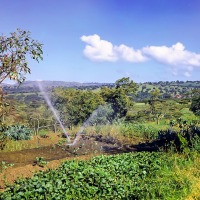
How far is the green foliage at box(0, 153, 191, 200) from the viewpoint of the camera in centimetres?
676

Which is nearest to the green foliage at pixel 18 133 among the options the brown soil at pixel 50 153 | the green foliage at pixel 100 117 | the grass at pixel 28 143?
the grass at pixel 28 143

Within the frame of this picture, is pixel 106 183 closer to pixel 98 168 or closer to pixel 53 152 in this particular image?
pixel 98 168

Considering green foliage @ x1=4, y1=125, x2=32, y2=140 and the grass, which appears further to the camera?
green foliage @ x1=4, y1=125, x2=32, y2=140

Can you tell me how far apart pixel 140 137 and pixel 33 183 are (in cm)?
1451

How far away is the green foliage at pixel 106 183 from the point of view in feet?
22.2

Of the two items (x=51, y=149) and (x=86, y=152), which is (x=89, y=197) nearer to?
(x=86, y=152)

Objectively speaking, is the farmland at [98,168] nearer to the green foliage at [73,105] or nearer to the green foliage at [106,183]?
the green foliage at [106,183]

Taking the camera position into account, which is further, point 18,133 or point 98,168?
point 18,133

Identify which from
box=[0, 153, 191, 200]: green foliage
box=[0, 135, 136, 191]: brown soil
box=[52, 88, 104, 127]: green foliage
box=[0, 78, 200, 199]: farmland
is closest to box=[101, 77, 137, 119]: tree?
box=[52, 88, 104, 127]: green foliage

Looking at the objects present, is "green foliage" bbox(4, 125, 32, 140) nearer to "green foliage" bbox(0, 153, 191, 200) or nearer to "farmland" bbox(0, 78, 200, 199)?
"farmland" bbox(0, 78, 200, 199)

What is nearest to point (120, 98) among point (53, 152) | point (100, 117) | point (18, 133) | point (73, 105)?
point (73, 105)

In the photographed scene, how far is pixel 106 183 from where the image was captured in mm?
7762

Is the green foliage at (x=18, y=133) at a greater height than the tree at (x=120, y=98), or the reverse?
the tree at (x=120, y=98)

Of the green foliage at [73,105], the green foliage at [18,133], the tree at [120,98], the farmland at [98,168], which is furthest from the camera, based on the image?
the tree at [120,98]
